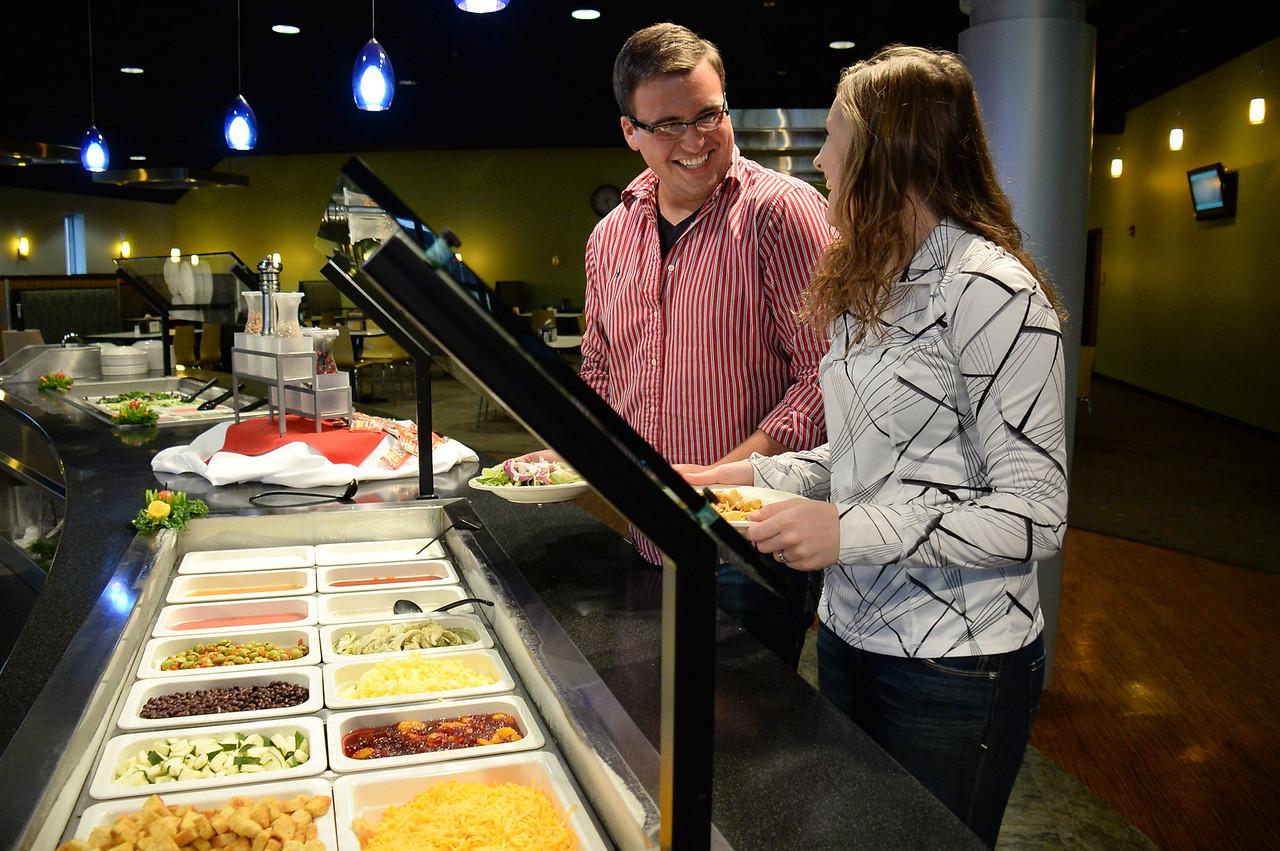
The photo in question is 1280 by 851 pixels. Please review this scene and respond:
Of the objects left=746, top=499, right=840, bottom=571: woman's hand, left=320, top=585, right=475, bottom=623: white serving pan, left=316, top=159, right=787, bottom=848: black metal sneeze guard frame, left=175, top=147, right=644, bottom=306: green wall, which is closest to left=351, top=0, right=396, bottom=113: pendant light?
left=320, top=585, right=475, bottom=623: white serving pan

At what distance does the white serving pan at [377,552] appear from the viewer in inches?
77.8

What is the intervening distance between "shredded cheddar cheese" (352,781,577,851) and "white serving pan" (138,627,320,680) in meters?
0.46

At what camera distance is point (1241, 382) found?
9.30 meters

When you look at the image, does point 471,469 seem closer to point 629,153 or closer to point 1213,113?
point 1213,113

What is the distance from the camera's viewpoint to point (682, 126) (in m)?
1.93

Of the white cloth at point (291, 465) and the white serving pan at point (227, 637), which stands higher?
the white cloth at point (291, 465)

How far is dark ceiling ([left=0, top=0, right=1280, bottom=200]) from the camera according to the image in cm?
866

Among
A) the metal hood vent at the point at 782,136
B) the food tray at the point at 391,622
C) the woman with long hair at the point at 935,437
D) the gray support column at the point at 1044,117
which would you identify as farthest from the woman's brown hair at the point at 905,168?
the metal hood vent at the point at 782,136

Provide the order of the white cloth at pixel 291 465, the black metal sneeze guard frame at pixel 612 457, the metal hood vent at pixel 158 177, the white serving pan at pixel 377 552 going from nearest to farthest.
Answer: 1. the black metal sneeze guard frame at pixel 612 457
2. the white serving pan at pixel 377 552
3. the white cloth at pixel 291 465
4. the metal hood vent at pixel 158 177

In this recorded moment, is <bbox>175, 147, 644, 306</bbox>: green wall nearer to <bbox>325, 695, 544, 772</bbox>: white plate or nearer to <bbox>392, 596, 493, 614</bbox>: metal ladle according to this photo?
<bbox>392, 596, 493, 614</bbox>: metal ladle

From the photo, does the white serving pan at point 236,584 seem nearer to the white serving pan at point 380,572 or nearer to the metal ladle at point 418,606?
the white serving pan at point 380,572

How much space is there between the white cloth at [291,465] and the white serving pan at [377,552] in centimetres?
39

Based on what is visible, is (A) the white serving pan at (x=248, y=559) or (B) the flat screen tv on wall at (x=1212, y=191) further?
(B) the flat screen tv on wall at (x=1212, y=191)

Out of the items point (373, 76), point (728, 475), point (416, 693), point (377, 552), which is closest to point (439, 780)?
point (416, 693)
